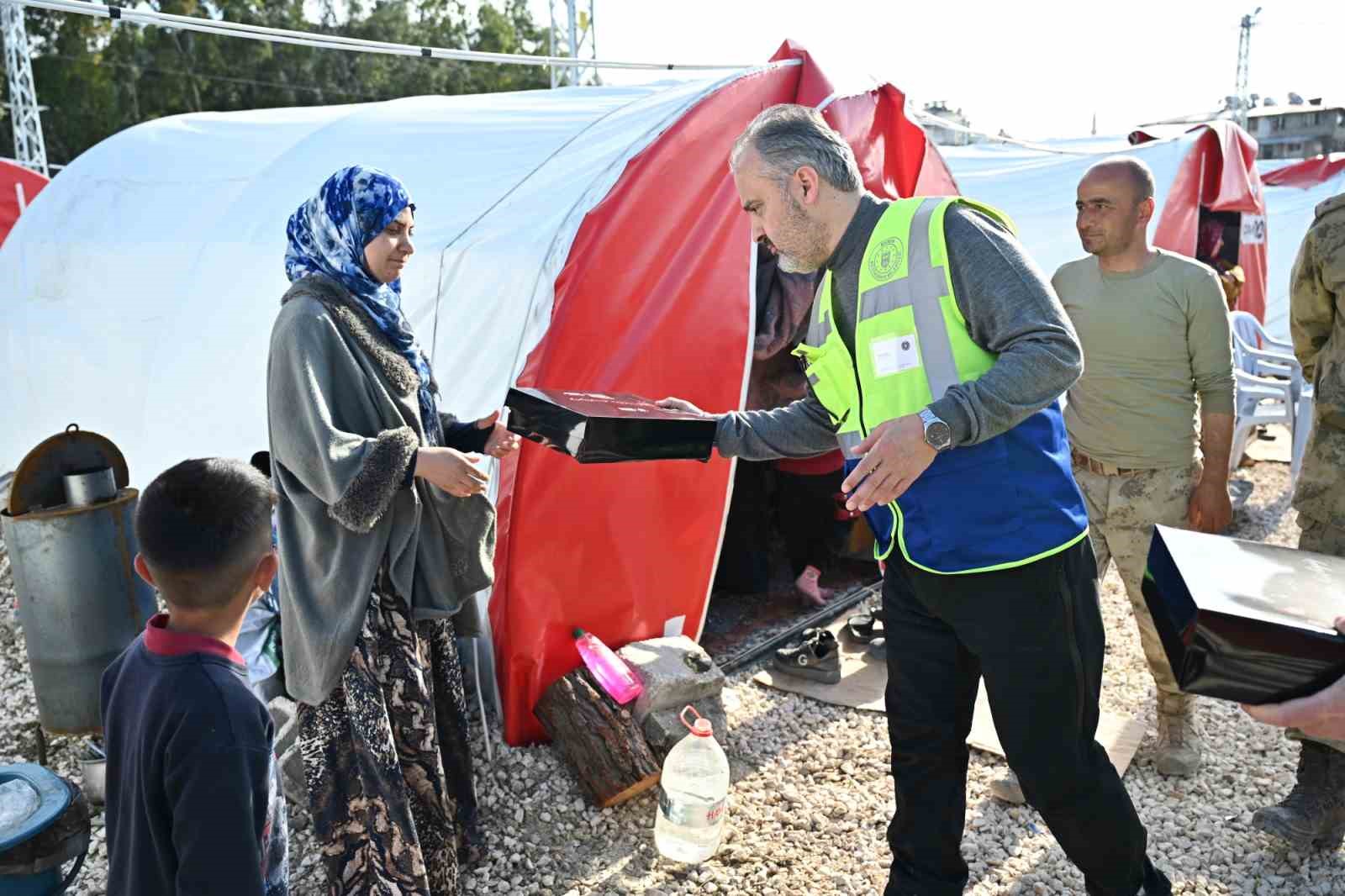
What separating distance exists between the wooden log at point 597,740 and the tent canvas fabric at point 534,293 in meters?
0.14

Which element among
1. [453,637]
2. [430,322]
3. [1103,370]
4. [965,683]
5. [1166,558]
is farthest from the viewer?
[430,322]

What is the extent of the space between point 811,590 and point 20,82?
15.5 m

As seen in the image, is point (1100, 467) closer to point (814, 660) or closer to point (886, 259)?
point (814, 660)

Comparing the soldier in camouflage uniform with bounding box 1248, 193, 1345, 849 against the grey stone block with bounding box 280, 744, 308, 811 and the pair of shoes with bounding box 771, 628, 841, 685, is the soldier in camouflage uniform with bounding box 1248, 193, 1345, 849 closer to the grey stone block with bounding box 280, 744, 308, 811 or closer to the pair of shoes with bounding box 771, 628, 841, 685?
the pair of shoes with bounding box 771, 628, 841, 685

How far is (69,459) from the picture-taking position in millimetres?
3512

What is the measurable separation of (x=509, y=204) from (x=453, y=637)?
6.42 ft

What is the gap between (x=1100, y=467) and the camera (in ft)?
10.9

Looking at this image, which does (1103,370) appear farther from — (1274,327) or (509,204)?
(1274,327)

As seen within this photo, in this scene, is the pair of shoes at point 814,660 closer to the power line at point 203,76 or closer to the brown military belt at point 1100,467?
the brown military belt at point 1100,467

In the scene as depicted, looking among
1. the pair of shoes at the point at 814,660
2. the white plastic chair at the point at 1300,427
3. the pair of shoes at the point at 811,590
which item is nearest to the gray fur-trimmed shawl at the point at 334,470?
the pair of shoes at the point at 814,660

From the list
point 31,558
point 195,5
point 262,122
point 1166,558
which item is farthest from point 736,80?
point 195,5

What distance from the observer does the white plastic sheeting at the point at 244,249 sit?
3660 mm

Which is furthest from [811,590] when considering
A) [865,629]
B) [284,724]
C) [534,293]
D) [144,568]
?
[144,568]

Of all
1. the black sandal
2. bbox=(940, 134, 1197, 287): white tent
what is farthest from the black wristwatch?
bbox=(940, 134, 1197, 287): white tent
